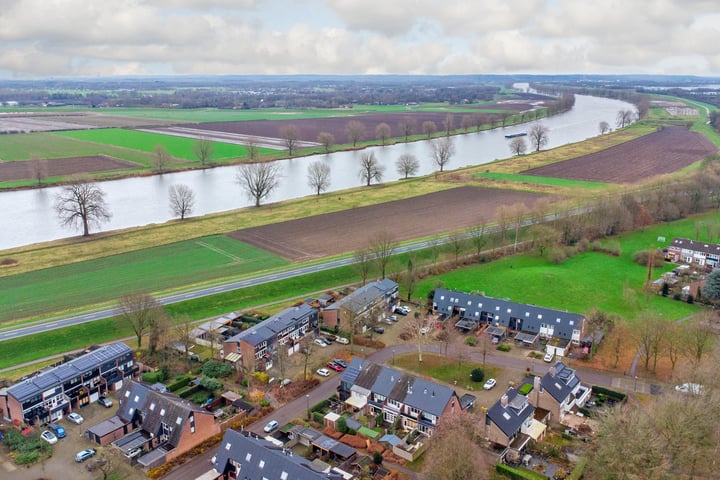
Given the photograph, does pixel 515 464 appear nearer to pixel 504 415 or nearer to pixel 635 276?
pixel 504 415

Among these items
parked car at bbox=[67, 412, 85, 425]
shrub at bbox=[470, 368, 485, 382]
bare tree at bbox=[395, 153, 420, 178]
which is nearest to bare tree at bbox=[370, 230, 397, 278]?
shrub at bbox=[470, 368, 485, 382]

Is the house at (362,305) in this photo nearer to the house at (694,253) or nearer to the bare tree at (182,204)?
the house at (694,253)

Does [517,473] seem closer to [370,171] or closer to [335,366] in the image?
[335,366]

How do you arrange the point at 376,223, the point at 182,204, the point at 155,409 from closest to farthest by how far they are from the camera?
1. the point at 155,409
2. the point at 376,223
3. the point at 182,204

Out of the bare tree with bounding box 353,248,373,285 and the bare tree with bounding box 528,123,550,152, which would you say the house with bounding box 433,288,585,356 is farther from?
the bare tree with bounding box 528,123,550,152

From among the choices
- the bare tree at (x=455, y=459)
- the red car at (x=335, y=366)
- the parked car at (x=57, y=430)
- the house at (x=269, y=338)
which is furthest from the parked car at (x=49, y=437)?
the bare tree at (x=455, y=459)

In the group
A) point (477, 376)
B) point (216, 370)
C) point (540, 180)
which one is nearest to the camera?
point (477, 376)

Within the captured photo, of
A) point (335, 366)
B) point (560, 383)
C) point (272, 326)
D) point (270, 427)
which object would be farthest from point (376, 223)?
point (270, 427)

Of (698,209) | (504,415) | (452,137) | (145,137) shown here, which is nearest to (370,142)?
(452,137)
